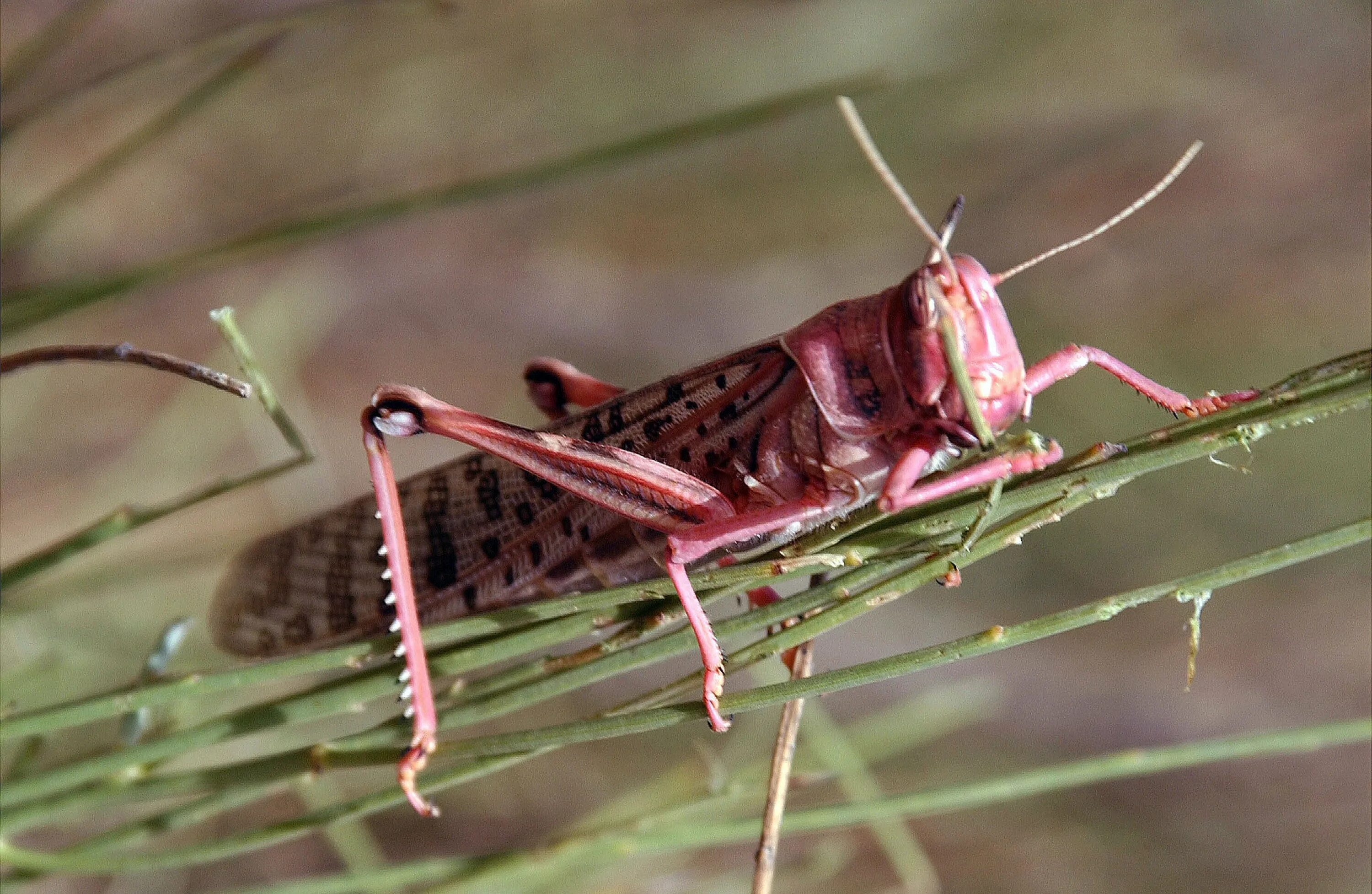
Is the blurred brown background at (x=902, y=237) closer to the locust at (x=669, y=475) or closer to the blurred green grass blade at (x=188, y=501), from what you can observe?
the locust at (x=669, y=475)

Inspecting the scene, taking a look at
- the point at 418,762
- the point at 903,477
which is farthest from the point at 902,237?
the point at 418,762

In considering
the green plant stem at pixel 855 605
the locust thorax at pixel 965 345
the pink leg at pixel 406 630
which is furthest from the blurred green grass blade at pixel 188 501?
the locust thorax at pixel 965 345

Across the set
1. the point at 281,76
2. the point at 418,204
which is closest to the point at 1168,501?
the point at 418,204

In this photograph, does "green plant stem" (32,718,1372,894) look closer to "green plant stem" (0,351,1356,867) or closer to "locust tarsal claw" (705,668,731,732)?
"green plant stem" (0,351,1356,867)

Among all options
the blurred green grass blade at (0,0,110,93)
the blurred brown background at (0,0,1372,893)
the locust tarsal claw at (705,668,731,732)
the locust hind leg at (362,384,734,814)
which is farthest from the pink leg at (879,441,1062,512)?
the blurred brown background at (0,0,1372,893)

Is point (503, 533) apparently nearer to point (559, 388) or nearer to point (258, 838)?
point (559, 388)

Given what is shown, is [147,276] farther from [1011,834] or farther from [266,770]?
[1011,834]
